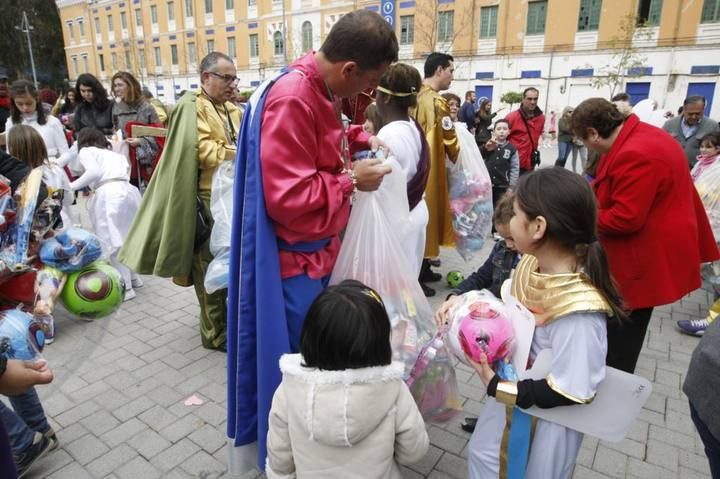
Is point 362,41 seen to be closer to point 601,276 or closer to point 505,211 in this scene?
point 505,211

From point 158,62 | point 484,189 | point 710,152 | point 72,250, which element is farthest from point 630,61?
point 158,62

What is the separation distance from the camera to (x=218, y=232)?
3152 millimetres

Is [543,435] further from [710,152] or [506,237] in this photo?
[710,152]

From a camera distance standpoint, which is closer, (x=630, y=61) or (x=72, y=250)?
(x=72, y=250)

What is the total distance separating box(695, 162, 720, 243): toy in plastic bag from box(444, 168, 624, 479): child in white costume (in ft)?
11.1

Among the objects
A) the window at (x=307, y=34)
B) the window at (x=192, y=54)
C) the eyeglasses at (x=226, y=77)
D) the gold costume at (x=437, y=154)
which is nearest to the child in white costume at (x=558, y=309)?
the eyeglasses at (x=226, y=77)

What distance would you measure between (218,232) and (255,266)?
1411mm

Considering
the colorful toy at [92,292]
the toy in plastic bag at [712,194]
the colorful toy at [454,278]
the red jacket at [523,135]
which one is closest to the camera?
the colorful toy at [92,292]

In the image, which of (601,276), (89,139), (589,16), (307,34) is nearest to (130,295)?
(89,139)

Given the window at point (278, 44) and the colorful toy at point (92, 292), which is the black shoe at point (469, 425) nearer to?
the colorful toy at point (92, 292)

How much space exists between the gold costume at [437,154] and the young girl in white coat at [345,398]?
3224mm

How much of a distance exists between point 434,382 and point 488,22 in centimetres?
3191

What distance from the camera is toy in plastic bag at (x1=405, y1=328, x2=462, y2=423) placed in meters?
2.04

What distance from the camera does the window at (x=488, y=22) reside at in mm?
29156
